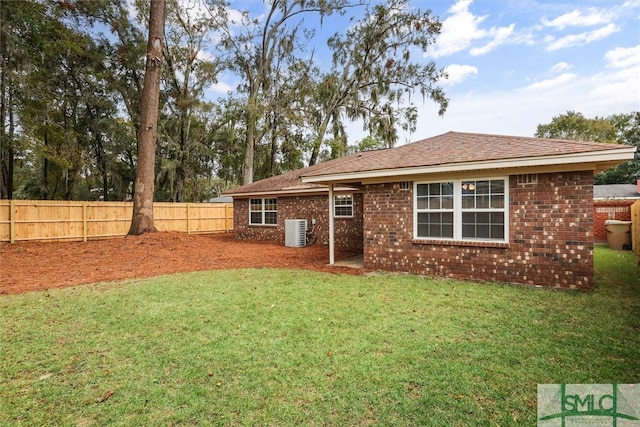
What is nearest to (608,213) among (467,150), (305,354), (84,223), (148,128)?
(467,150)

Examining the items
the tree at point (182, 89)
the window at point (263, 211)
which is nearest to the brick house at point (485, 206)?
the window at point (263, 211)

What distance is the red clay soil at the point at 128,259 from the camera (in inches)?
282

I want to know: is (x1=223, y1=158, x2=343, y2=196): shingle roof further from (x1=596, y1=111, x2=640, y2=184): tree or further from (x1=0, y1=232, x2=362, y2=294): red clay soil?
(x1=596, y1=111, x2=640, y2=184): tree

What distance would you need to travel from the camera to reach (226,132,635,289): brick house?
18.9ft

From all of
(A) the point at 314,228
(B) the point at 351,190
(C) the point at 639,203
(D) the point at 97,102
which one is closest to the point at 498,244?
(B) the point at 351,190

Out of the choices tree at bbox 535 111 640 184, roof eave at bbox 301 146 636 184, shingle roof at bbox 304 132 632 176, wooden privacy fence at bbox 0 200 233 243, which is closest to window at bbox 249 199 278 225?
wooden privacy fence at bbox 0 200 233 243

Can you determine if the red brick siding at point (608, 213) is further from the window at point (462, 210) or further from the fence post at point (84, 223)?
the fence post at point (84, 223)

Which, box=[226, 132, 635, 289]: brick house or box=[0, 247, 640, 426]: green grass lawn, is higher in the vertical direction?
box=[226, 132, 635, 289]: brick house

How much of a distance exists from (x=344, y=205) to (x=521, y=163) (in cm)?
740

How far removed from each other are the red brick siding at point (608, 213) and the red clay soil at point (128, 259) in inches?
469

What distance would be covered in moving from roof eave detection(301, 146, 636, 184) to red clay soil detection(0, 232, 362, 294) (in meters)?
2.59

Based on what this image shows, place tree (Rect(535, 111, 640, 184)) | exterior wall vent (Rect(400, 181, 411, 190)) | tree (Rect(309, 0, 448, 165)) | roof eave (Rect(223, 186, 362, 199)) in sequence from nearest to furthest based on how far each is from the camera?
1. exterior wall vent (Rect(400, 181, 411, 190))
2. roof eave (Rect(223, 186, 362, 199))
3. tree (Rect(309, 0, 448, 165))
4. tree (Rect(535, 111, 640, 184))

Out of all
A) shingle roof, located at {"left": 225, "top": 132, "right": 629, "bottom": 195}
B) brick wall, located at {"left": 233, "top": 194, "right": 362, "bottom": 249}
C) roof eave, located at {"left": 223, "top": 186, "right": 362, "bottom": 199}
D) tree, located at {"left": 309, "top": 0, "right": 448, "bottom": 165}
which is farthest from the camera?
tree, located at {"left": 309, "top": 0, "right": 448, "bottom": 165}

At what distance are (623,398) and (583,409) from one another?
0.43 metres
